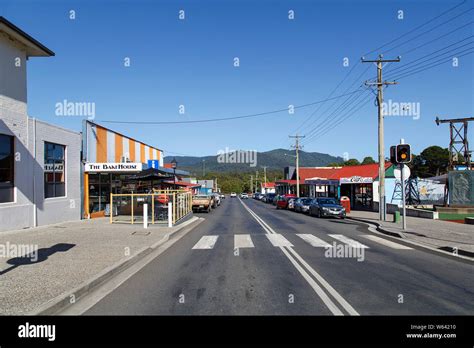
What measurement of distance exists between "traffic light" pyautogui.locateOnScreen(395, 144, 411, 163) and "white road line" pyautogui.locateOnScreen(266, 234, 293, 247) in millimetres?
6372

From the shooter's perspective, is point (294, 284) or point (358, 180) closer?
point (294, 284)

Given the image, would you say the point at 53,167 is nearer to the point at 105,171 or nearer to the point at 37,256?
the point at 105,171

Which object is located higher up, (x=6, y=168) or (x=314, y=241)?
(x=6, y=168)

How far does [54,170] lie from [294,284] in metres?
15.8

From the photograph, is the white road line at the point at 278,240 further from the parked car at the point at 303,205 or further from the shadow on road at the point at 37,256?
the parked car at the point at 303,205

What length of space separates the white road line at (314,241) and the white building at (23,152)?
11.3m

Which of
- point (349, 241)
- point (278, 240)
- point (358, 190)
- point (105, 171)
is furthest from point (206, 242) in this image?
point (358, 190)

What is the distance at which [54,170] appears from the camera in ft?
62.6

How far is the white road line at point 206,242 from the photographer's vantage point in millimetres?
12587

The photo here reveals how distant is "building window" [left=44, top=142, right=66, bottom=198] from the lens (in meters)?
18.2
